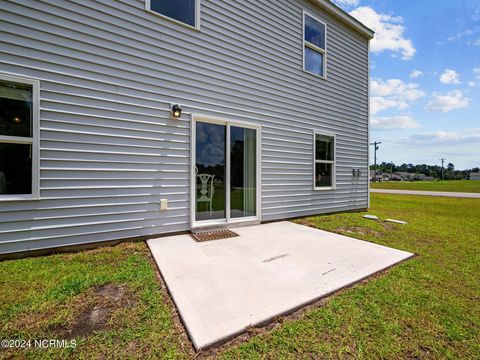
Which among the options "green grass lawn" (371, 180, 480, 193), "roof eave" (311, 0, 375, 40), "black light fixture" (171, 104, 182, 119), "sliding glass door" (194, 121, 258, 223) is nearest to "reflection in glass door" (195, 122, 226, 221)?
"sliding glass door" (194, 121, 258, 223)

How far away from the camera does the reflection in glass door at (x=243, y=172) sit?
4578mm

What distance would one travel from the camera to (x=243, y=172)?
15.7ft

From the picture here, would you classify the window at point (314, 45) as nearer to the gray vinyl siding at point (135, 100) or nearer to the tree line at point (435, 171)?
the gray vinyl siding at point (135, 100)

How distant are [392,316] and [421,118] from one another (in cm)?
2012

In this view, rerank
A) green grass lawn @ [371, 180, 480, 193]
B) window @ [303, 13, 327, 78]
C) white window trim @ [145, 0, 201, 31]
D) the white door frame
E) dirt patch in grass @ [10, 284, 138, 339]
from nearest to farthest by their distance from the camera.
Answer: dirt patch in grass @ [10, 284, 138, 339]
white window trim @ [145, 0, 201, 31]
the white door frame
window @ [303, 13, 327, 78]
green grass lawn @ [371, 180, 480, 193]

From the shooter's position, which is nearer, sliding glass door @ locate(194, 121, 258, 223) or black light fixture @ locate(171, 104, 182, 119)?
black light fixture @ locate(171, 104, 182, 119)

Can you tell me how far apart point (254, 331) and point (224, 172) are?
315 centimetres

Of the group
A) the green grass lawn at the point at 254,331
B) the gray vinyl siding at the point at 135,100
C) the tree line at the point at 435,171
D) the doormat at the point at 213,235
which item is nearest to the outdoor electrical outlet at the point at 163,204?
the gray vinyl siding at the point at 135,100

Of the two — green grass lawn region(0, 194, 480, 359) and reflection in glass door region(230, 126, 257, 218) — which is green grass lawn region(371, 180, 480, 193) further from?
green grass lawn region(0, 194, 480, 359)

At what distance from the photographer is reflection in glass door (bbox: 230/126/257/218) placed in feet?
15.0

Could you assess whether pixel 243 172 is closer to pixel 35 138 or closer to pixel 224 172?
pixel 224 172

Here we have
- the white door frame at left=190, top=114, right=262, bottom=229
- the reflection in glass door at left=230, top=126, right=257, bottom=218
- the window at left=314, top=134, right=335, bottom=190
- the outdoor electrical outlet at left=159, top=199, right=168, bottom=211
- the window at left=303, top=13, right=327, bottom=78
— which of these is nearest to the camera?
the outdoor electrical outlet at left=159, top=199, right=168, bottom=211

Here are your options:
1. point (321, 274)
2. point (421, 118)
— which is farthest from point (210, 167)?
point (421, 118)

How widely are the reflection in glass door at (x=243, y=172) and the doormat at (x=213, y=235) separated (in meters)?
0.53
